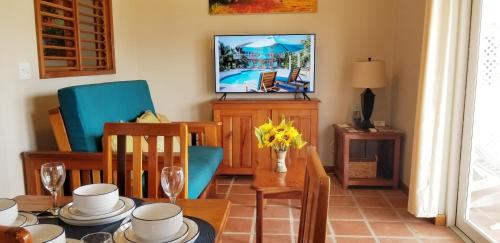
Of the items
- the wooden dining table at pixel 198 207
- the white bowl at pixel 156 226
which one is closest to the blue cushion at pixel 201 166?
the wooden dining table at pixel 198 207

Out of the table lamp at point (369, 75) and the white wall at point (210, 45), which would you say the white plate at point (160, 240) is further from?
the table lamp at point (369, 75)

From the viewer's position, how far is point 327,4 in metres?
3.82

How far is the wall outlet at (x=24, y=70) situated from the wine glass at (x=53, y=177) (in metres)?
1.30

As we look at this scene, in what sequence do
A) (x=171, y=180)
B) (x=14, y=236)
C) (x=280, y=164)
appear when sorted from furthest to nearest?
(x=280, y=164), (x=171, y=180), (x=14, y=236)

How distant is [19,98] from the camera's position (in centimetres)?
227

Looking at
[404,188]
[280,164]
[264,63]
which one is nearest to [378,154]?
[404,188]

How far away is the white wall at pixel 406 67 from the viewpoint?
3244mm

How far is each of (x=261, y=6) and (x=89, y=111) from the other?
7.05ft

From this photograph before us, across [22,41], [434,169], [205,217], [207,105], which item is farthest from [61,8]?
[434,169]

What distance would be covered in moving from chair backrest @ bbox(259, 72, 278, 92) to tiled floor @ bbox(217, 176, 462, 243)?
1061mm

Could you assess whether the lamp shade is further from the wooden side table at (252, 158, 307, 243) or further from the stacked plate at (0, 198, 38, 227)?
the stacked plate at (0, 198, 38, 227)

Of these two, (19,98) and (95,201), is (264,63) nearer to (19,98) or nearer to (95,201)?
(19,98)

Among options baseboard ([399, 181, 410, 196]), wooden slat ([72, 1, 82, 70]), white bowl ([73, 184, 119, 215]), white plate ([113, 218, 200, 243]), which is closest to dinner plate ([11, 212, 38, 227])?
white bowl ([73, 184, 119, 215])

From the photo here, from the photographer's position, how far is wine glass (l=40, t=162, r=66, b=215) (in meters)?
1.24
